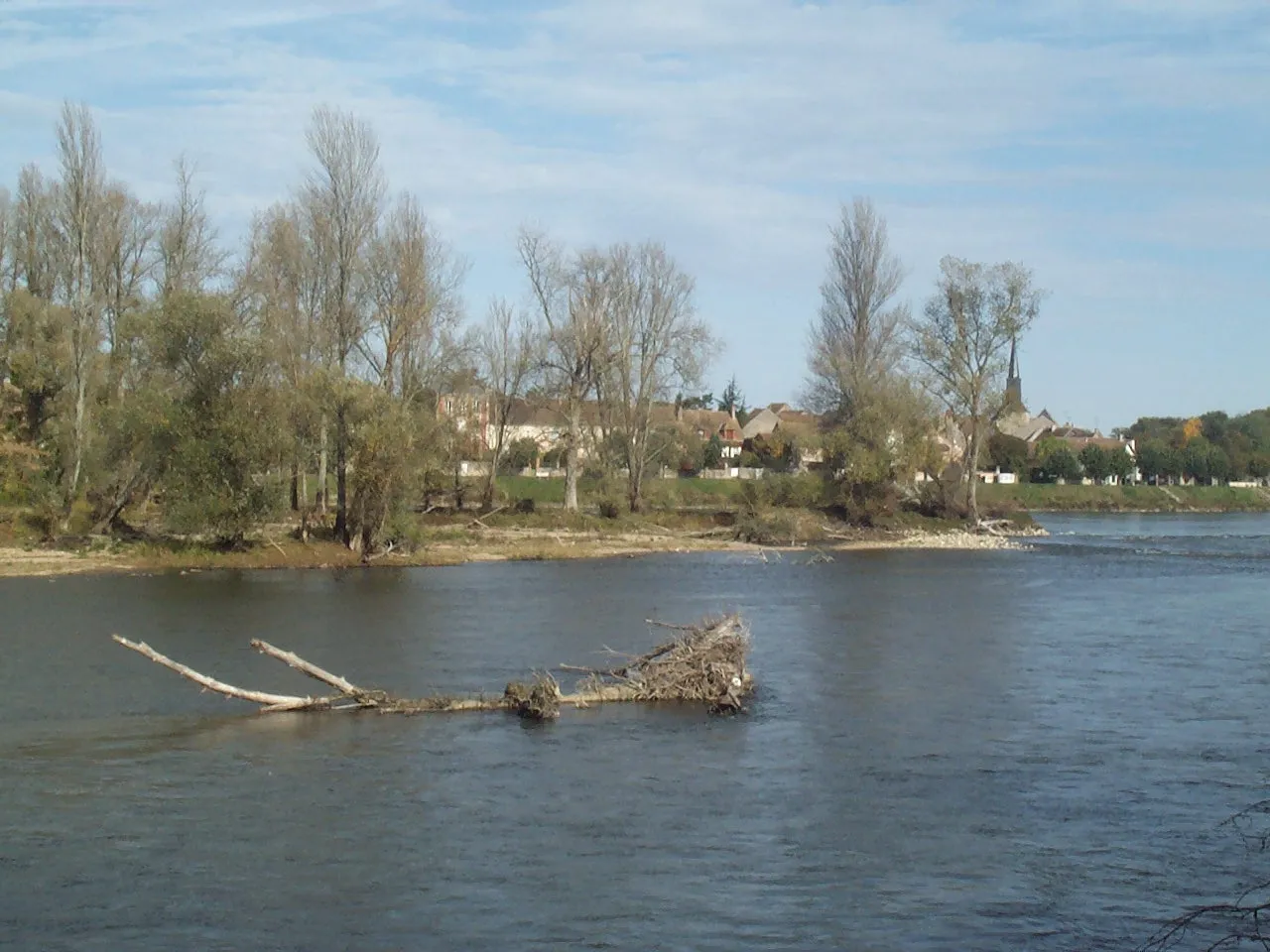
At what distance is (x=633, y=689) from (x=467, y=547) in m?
30.6

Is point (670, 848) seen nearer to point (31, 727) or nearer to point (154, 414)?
point (31, 727)

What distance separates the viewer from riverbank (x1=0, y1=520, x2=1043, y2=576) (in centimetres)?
4197

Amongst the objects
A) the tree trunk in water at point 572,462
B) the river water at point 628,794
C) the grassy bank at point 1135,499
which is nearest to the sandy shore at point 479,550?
the tree trunk in water at point 572,462

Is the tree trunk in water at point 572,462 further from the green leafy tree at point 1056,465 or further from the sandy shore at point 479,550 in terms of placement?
the green leafy tree at point 1056,465

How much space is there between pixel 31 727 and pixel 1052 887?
1385 centimetres

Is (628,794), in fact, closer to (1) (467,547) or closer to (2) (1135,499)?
(1) (467,547)

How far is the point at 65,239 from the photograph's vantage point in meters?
52.5

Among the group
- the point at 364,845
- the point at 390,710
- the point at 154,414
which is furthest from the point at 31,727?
the point at 154,414

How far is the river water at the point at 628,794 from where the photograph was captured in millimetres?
11383

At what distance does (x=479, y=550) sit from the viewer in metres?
49.7

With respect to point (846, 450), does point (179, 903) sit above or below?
below

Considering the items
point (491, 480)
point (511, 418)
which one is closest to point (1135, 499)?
point (511, 418)

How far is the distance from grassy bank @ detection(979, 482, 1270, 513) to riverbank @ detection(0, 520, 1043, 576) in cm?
3013

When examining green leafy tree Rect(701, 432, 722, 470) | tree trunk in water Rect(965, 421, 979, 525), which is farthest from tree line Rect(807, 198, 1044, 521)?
green leafy tree Rect(701, 432, 722, 470)
